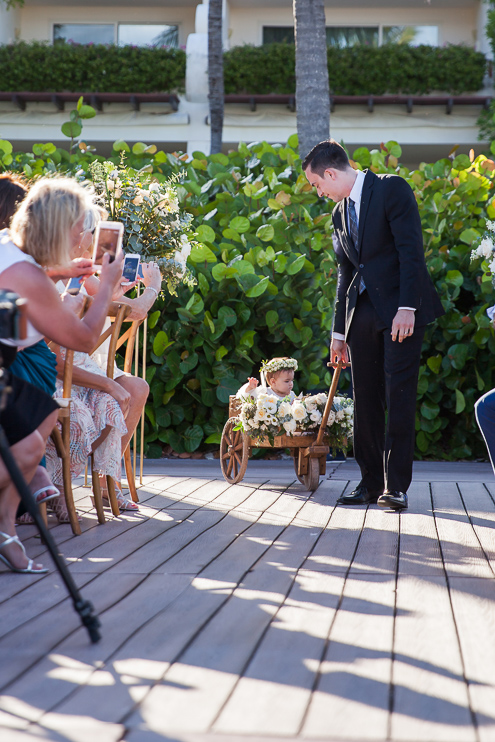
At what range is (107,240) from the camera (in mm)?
2816

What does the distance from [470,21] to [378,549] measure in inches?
673

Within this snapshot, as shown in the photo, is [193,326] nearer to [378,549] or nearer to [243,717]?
[378,549]

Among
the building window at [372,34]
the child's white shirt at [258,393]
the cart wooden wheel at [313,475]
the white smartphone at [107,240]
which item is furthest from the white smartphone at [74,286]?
the building window at [372,34]

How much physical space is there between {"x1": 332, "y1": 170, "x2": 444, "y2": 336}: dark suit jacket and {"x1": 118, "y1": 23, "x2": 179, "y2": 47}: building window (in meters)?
15.1

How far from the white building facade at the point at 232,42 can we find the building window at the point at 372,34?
0.02m

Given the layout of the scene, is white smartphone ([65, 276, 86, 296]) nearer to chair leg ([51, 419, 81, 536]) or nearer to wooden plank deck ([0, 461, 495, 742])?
chair leg ([51, 419, 81, 536])

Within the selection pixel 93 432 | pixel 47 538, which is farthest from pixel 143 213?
pixel 47 538

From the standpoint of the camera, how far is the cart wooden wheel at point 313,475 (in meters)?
4.52

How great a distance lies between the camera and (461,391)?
5.87 m

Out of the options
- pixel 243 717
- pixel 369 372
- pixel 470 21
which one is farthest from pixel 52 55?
pixel 243 717

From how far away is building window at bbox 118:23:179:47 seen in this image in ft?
57.7

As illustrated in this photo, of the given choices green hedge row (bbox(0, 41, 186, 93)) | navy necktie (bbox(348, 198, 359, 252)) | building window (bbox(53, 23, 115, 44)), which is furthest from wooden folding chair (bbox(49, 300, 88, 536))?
building window (bbox(53, 23, 115, 44))

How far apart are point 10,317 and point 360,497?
263cm

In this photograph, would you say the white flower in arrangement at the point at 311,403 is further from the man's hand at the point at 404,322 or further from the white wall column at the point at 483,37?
the white wall column at the point at 483,37
